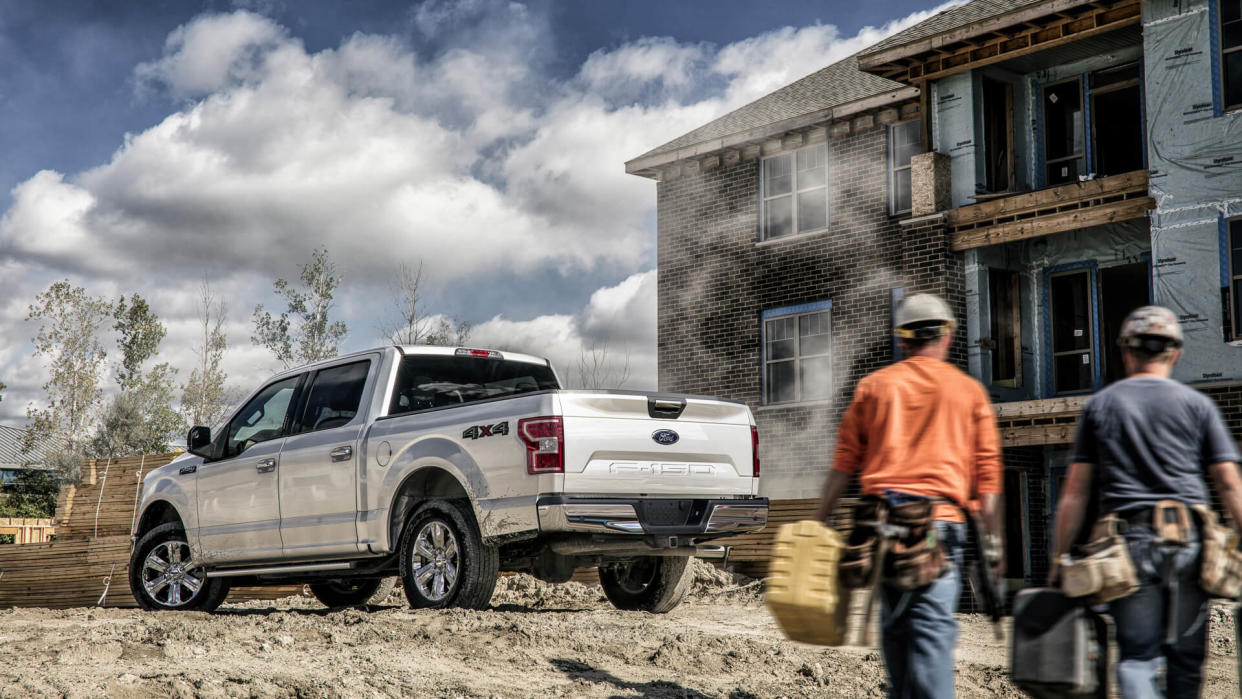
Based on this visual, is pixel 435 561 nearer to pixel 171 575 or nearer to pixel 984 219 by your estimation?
pixel 171 575

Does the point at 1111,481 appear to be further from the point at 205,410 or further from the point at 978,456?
the point at 205,410

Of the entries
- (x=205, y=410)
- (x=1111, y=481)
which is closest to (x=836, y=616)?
(x=1111, y=481)

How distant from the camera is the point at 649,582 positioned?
10.7 meters

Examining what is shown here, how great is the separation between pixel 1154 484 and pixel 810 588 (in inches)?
51.5

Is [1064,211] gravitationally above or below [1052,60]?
below

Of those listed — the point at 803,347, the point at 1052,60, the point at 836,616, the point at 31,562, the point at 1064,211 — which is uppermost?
the point at 1052,60

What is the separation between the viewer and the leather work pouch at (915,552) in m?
4.36

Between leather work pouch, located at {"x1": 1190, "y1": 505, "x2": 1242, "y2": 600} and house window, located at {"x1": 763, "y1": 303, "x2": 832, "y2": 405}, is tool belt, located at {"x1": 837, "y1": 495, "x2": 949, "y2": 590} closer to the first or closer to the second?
leather work pouch, located at {"x1": 1190, "y1": 505, "x2": 1242, "y2": 600}

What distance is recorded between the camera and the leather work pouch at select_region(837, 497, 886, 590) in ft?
14.5

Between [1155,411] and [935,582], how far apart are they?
3.41ft

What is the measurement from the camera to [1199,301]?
53.1 ft

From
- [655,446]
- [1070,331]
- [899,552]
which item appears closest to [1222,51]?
[1070,331]

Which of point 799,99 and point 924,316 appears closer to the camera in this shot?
point 924,316

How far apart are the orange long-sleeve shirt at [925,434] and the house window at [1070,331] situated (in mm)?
14845
